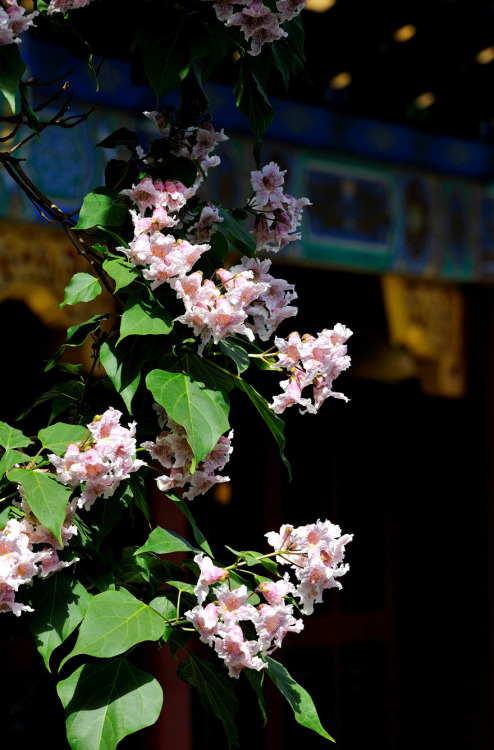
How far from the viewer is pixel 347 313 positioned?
14.1 ft

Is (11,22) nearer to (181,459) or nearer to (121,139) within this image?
(121,139)

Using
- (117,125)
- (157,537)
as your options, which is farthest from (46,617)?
(117,125)

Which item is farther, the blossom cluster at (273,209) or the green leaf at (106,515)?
the blossom cluster at (273,209)

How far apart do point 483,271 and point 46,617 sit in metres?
3.10

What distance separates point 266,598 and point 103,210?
1.58ft

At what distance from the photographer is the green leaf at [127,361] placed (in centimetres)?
110

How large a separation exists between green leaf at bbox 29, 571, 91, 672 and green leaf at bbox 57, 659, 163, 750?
0.14 feet

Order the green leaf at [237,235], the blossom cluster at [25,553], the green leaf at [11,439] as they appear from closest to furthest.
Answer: the blossom cluster at [25,553] → the green leaf at [11,439] → the green leaf at [237,235]

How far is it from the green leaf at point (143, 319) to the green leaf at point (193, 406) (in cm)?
5

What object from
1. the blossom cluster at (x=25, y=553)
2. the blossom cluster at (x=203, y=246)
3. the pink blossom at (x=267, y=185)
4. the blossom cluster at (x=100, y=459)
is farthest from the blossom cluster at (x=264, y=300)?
the blossom cluster at (x=25, y=553)

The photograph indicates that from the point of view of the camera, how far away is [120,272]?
109 centimetres

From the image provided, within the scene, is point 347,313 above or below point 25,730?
above

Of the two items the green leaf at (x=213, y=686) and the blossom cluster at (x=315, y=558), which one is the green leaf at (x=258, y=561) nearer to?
the blossom cluster at (x=315, y=558)

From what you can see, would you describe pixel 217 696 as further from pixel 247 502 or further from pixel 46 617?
pixel 247 502
